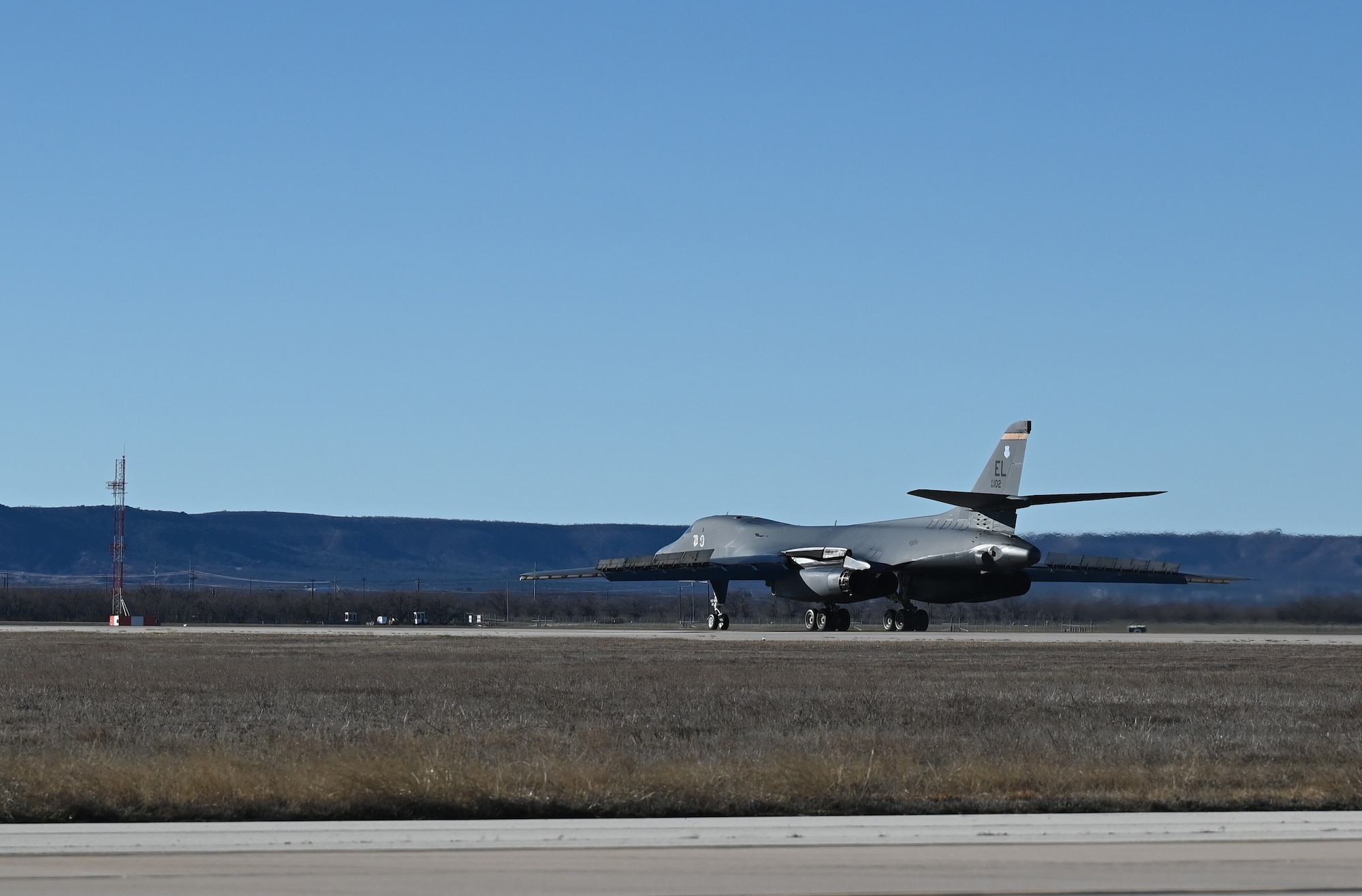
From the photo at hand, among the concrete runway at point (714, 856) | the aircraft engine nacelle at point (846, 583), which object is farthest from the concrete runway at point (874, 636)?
the concrete runway at point (714, 856)

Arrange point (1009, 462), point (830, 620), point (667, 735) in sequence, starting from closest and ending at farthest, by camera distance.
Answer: point (667, 735) → point (1009, 462) → point (830, 620)

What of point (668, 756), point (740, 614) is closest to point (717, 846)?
point (668, 756)

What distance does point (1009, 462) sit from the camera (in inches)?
2279

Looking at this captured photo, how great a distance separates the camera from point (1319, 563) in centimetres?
5584

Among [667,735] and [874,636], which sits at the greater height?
[667,735]

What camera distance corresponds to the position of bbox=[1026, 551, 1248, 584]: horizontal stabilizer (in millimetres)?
59625

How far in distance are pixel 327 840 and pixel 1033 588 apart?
57.5 m

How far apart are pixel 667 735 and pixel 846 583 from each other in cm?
4592

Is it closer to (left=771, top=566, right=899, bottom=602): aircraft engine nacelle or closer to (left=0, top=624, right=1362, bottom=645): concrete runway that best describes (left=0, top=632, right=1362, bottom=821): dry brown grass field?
(left=0, top=624, right=1362, bottom=645): concrete runway

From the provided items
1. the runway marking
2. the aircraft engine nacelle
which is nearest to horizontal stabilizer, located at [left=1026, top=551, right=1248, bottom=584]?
the aircraft engine nacelle

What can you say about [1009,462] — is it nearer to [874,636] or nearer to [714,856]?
[874,636]

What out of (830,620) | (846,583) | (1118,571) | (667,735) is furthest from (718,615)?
(667,735)

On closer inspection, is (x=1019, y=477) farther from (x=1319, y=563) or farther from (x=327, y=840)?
(x=327, y=840)

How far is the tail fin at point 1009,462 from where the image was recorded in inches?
2267
